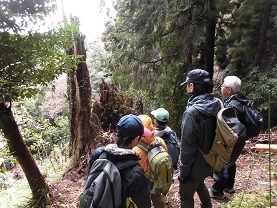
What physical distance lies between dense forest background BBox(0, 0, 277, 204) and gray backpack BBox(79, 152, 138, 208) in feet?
7.50

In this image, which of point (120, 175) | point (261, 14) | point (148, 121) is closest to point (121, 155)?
point (120, 175)

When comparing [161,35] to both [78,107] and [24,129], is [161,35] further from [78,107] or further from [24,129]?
[24,129]

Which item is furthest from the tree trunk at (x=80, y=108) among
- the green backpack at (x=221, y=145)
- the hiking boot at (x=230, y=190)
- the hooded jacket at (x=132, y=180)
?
the hooded jacket at (x=132, y=180)

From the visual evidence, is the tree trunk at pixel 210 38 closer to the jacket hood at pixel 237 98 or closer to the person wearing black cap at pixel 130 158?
the jacket hood at pixel 237 98

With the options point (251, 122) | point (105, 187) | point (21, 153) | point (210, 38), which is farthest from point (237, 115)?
point (210, 38)

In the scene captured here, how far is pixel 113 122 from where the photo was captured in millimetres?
7777

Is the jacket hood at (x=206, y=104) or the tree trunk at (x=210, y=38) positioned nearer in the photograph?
the jacket hood at (x=206, y=104)

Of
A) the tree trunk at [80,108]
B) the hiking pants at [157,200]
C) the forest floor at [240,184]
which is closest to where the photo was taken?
the hiking pants at [157,200]

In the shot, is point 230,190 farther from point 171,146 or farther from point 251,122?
point 171,146

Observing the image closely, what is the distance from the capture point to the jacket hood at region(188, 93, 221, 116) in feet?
8.75

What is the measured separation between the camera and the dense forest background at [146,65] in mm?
4324

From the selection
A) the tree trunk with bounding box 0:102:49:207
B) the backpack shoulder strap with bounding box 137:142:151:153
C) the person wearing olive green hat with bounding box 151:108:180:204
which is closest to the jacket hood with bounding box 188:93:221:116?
the person wearing olive green hat with bounding box 151:108:180:204

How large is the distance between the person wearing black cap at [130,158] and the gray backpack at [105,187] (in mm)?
42

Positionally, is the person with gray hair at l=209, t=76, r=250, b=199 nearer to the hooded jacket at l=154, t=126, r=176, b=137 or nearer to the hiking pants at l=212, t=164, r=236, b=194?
the hiking pants at l=212, t=164, r=236, b=194
